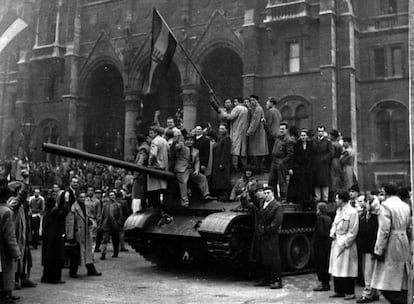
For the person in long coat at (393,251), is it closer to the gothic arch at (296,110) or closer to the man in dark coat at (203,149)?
the man in dark coat at (203,149)

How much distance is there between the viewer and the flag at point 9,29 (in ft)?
71.3

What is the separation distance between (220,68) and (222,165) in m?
22.0

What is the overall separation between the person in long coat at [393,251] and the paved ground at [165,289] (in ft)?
4.44

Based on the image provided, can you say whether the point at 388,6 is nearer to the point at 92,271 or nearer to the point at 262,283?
the point at 262,283

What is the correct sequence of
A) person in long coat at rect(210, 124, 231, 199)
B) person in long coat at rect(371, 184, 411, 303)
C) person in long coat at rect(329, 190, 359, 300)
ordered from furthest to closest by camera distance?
person in long coat at rect(210, 124, 231, 199) < person in long coat at rect(329, 190, 359, 300) < person in long coat at rect(371, 184, 411, 303)

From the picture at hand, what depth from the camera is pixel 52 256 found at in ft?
31.9

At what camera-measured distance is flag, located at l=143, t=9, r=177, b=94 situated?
1312cm

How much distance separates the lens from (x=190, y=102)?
1235 inches

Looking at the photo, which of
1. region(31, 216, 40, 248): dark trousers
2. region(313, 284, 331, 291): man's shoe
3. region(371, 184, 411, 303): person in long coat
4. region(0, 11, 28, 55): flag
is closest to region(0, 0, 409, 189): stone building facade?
region(0, 11, 28, 55): flag

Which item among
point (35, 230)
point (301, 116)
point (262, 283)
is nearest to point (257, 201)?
point (262, 283)

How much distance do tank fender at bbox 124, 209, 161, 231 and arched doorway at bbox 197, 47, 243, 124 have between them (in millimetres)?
20408

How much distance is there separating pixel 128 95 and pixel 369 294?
27464 millimetres

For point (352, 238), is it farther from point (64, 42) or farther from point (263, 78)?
point (64, 42)

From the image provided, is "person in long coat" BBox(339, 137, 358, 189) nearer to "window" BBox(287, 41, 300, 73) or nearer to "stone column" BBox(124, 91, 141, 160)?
"window" BBox(287, 41, 300, 73)
